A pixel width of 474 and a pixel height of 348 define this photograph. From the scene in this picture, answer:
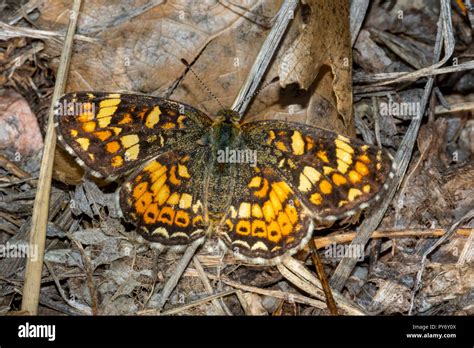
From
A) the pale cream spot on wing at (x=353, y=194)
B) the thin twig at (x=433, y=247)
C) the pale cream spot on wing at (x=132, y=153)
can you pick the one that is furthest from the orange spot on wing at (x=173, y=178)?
the thin twig at (x=433, y=247)

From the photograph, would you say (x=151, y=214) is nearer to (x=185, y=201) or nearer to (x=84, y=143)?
(x=185, y=201)

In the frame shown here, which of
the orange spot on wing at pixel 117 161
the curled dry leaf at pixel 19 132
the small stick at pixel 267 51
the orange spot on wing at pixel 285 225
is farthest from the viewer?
the curled dry leaf at pixel 19 132

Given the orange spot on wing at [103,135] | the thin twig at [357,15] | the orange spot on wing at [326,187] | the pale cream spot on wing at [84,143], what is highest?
the thin twig at [357,15]

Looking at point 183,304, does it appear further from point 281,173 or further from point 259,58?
point 259,58

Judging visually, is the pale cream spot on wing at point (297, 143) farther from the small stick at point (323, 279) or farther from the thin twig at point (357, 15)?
the thin twig at point (357, 15)

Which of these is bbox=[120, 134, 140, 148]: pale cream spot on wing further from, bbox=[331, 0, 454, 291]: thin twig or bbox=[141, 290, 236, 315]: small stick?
bbox=[331, 0, 454, 291]: thin twig

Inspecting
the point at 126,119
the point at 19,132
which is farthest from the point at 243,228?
the point at 19,132
